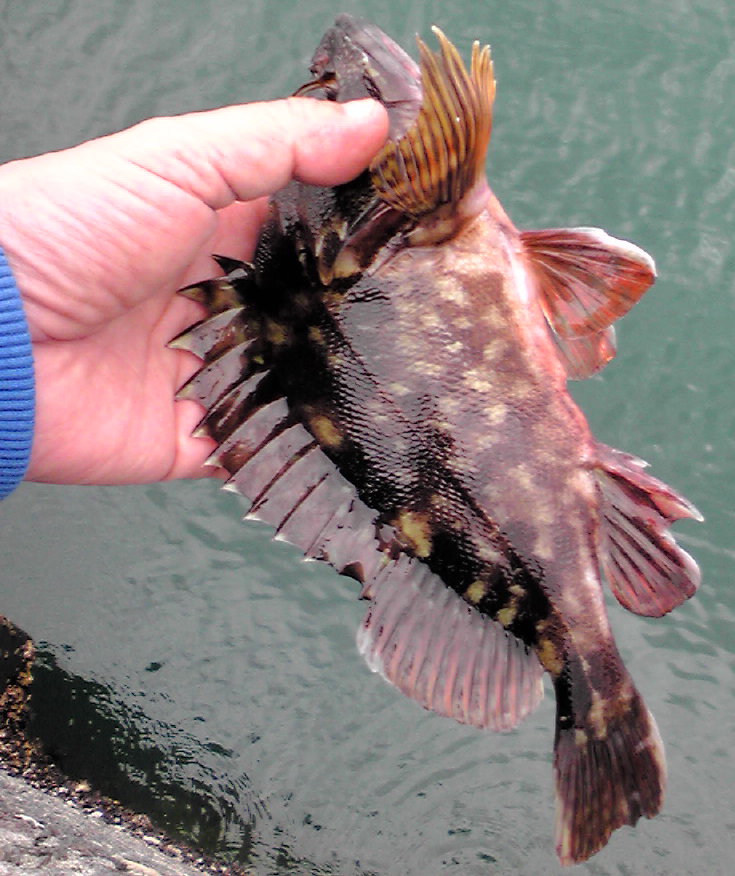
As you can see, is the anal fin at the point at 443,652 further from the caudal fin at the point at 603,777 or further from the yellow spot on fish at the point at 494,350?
the yellow spot on fish at the point at 494,350

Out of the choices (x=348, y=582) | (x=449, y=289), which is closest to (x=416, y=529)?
(x=449, y=289)

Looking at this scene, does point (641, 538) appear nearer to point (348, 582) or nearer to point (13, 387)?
point (13, 387)

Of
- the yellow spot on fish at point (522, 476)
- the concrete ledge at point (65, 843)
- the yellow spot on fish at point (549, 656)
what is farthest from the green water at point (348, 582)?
the yellow spot on fish at point (522, 476)

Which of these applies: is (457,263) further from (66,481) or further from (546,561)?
(66,481)

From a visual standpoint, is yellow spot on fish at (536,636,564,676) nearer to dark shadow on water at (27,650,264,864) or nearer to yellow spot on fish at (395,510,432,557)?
yellow spot on fish at (395,510,432,557)

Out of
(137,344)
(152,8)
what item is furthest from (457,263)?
(152,8)
